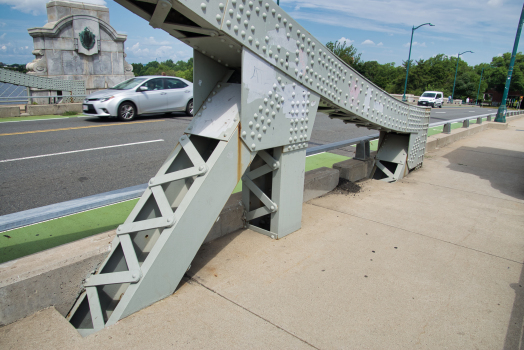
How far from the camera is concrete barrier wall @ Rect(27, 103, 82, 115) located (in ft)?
45.9

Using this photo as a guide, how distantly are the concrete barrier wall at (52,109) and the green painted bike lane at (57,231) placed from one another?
11.8m

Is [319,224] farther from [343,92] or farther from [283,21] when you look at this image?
[283,21]

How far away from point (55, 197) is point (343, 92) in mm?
4306

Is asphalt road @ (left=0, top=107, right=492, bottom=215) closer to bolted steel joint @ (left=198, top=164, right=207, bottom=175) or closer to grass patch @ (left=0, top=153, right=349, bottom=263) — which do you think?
grass patch @ (left=0, top=153, right=349, bottom=263)

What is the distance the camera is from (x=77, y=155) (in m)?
7.85

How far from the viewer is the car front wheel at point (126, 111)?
42.2 feet

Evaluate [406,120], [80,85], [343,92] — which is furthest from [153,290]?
[80,85]

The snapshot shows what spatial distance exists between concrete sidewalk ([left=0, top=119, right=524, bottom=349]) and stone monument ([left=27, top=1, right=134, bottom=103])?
1656 centimetres

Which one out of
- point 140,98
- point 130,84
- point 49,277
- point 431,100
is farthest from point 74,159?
point 431,100

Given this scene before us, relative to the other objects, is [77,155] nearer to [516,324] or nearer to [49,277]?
[49,277]

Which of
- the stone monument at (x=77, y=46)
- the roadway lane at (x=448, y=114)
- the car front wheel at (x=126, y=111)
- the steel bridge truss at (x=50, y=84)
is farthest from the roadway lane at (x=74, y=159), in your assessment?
the roadway lane at (x=448, y=114)

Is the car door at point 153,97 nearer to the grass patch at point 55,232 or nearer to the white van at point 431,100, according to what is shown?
the grass patch at point 55,232

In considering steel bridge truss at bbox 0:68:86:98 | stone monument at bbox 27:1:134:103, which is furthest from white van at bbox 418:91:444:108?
steel bridge truss at bbox 0:68:86:98

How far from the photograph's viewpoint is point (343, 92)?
417cm
